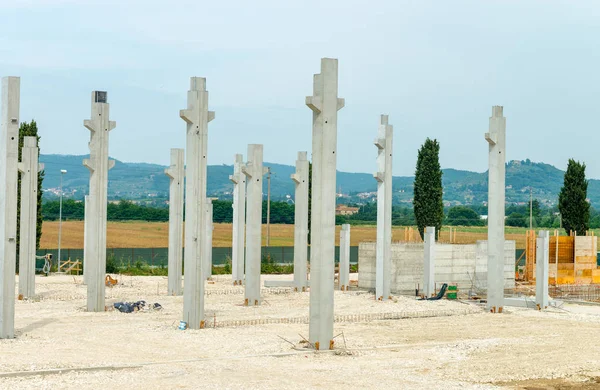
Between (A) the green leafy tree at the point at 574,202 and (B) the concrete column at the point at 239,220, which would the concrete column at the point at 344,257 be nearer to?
(B) the concrete column at the point at 239,220

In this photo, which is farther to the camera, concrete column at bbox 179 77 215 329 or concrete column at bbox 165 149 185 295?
concrete column at bbox 165 149 185 295

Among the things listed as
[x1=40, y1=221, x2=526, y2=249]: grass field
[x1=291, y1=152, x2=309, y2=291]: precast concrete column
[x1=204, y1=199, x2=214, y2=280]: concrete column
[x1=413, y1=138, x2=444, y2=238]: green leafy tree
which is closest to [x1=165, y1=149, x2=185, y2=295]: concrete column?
[x1=291, y1=152, x2=309, y2=291]: precast concrete column

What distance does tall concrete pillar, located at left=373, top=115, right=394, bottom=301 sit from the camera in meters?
28.5

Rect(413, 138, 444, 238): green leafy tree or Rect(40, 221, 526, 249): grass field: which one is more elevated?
Rect(413, 138, 444, 238): green leafy tree

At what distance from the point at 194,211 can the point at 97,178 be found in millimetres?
4721

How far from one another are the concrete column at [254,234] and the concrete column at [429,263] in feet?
19.9

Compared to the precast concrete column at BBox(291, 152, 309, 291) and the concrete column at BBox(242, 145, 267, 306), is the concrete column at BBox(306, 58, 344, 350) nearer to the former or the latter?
the concrete column at BBox(242, 145, 267, 306)

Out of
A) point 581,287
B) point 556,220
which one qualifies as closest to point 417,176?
point 581,287

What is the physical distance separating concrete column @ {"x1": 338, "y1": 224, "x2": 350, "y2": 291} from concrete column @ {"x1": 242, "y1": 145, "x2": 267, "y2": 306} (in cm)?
557

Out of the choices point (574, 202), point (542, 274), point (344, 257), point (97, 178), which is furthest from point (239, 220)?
point (574, 202)

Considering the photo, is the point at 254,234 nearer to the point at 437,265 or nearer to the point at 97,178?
the point at 97,178

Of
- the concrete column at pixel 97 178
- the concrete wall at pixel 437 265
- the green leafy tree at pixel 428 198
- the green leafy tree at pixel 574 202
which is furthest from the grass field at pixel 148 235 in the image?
the concrete column at pixel 97 178

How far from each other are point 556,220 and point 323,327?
126 meters

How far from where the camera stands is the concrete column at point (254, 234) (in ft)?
87.3
